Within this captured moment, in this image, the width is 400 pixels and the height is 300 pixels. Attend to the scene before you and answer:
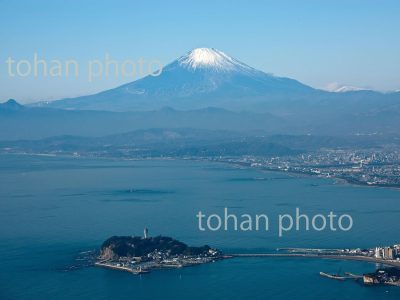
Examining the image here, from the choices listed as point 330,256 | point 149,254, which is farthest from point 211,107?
point 330,256

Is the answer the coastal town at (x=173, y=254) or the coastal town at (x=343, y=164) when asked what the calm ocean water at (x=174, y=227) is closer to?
the coastal town at (x=173, y=254)

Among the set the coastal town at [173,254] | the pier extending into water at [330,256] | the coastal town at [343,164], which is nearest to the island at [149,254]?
the coastal town at [173,254]

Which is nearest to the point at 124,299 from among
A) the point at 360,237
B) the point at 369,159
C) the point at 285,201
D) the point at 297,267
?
the point at 297,267

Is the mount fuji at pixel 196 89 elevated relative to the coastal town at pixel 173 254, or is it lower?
elevated

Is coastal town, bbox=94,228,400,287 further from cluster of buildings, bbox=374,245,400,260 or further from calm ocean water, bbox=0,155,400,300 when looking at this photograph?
calm ocean water, bbox=0,155,400,300

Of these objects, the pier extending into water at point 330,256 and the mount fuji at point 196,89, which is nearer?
the pier extending into water at point 330,256
